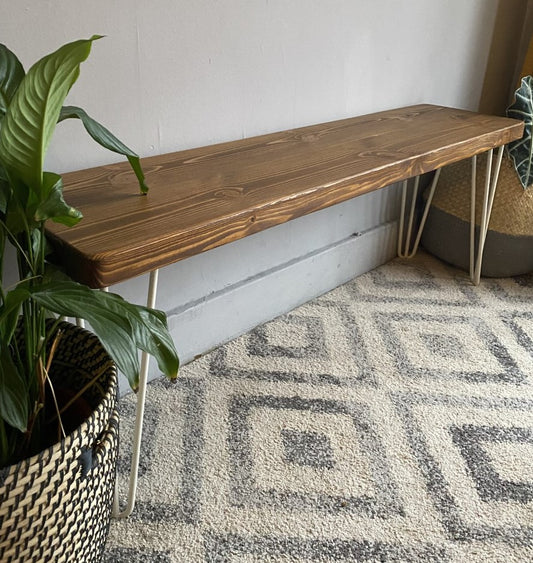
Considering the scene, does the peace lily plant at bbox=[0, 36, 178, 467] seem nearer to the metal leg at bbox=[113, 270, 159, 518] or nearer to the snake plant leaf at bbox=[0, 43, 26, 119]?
the snake plant leaf at bbox=[0, 43, 26, 119]

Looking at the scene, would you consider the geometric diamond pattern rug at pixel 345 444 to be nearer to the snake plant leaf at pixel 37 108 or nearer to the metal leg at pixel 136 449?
the metal leg at pixel 136 449

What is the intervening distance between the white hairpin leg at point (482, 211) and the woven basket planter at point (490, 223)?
0.09 feet

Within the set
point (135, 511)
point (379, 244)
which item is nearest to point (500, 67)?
point (379, 244)

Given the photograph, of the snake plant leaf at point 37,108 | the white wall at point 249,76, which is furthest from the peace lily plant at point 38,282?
the white wall at point 249,76

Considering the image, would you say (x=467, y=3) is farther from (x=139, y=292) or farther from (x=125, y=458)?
(x=125, y=458)

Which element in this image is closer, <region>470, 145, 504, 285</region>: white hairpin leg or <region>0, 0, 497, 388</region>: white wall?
<region>0, 0, 497, 388</region>: white wall

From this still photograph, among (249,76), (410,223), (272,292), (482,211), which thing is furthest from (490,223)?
(249,76)

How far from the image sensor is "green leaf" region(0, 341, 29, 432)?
66 centimetres

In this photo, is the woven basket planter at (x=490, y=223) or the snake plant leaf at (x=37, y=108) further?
the woven basket planter at (x=490, y=223)

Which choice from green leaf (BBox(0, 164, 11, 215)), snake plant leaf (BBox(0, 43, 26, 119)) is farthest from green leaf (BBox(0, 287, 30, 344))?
snake plant leaf (BBox(0, 43, 26, 119))

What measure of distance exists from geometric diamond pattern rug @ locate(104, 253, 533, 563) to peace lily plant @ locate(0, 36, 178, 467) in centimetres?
36

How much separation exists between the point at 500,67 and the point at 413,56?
498mm

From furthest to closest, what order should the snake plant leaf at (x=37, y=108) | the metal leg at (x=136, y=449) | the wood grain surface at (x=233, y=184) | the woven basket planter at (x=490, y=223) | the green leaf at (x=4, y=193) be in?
the woven basket planter at (x=490, y=223) < the metal leg at (x=136, y=449) < the wood grain surface at (x=233, y=184) < the green leaf at (x=4, y=193) < the snake plant leaf at (x=37, y=108)

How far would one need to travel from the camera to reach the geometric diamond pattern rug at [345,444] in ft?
3.29
